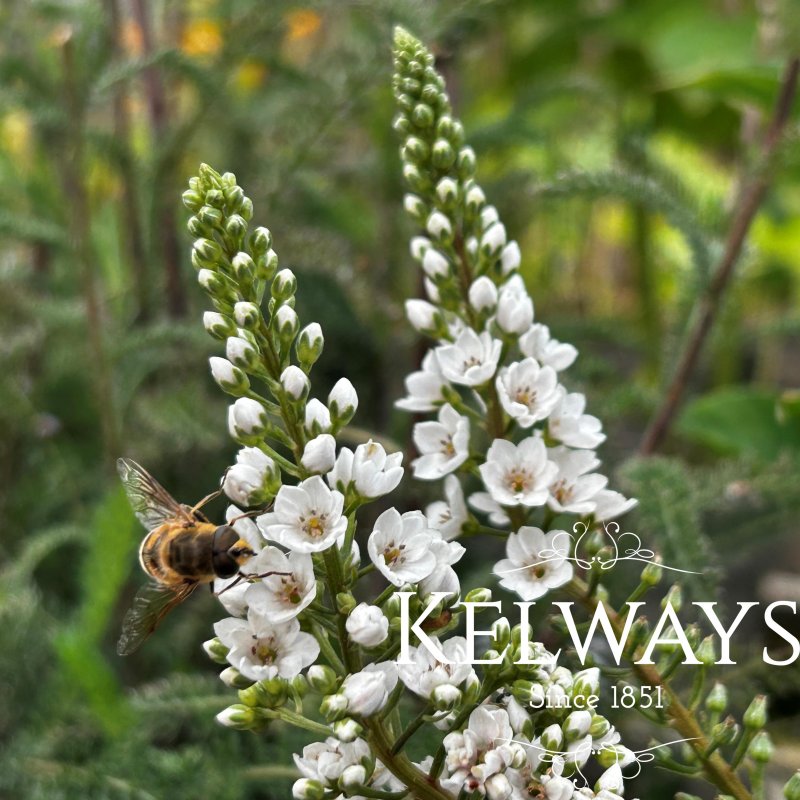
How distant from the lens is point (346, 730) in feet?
1.74

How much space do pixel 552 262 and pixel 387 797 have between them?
1.67m

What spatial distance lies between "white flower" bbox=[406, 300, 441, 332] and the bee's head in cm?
23

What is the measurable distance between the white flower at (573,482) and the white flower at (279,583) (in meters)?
0.19

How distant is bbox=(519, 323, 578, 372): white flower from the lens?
72cm

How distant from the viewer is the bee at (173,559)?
0.60 m

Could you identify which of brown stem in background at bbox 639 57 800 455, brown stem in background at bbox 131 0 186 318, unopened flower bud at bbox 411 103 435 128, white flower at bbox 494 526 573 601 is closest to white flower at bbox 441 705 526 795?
white flower at bbox 494 526 573 601

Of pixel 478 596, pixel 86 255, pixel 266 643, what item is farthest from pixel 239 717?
pixel 86 255

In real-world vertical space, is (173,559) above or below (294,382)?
below

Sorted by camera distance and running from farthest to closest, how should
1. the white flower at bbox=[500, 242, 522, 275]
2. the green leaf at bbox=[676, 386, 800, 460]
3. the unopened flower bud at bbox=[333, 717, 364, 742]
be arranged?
the green leaf at bbox=[676, 386, 800, 460] → the white flower at bbox=[500, 242, 522, 275] → the unopened flower bud at bbox=[333, 717, 364, 742]

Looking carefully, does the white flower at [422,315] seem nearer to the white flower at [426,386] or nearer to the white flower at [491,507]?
the white flower at [426,386]

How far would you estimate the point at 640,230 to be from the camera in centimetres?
177

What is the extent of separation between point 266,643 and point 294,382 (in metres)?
0.16

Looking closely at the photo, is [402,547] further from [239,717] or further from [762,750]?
[762,750]

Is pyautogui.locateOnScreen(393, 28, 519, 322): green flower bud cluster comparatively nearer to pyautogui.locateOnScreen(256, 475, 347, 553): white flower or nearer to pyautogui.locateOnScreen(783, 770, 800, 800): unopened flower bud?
pyautogui.locateOnScreen(256, 475, 347, 553): white flower
